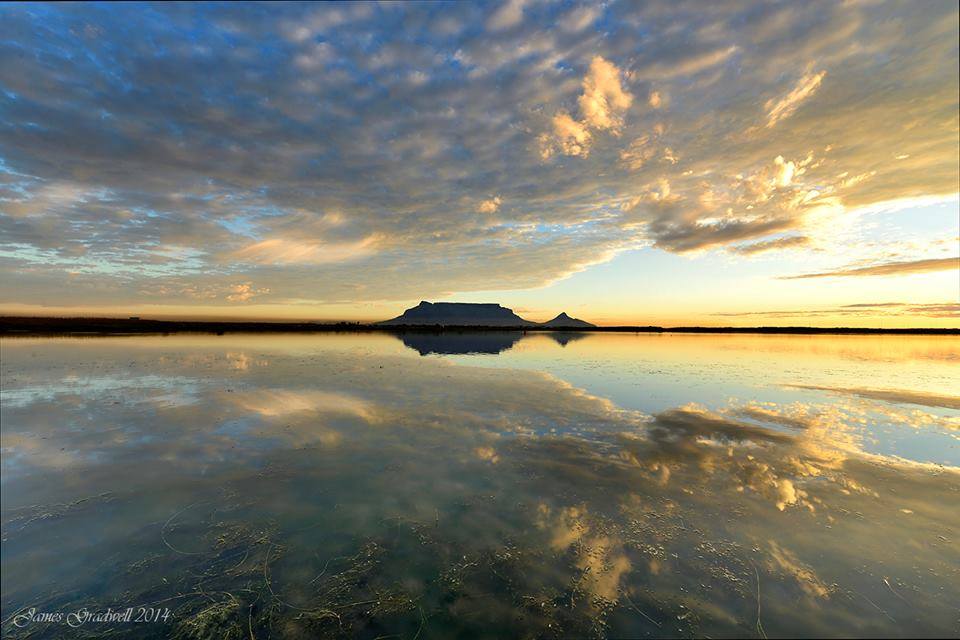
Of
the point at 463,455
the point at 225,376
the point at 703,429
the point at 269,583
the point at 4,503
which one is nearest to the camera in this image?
the point at 269,583

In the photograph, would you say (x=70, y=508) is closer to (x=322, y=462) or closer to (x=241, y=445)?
(x=241, y=445)

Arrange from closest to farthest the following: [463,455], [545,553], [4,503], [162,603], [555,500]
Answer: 1. [162,603]
2. [545,553]
3. [4,503]
4. [555,500]
5. [463,455]

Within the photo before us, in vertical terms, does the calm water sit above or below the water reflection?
below

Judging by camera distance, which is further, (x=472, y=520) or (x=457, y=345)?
(x=457, y=345)

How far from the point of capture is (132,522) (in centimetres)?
820

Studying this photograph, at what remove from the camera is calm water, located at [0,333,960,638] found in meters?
5.95

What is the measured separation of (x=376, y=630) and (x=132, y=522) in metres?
6.64

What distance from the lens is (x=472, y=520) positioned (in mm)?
8602

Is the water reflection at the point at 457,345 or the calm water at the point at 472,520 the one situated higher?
the water reflection at the point at 457,345

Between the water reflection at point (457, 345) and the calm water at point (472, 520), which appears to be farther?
the water reflection at point (457, 345)

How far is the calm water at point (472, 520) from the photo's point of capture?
234 inches

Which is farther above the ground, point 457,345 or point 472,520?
point 457,345

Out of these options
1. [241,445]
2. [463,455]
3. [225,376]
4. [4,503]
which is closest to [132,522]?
[4,503]

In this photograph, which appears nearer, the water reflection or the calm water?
the calm water
